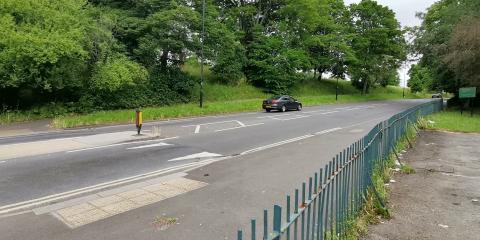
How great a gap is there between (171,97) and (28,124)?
473 inches

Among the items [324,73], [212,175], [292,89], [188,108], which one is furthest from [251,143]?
[324,73]

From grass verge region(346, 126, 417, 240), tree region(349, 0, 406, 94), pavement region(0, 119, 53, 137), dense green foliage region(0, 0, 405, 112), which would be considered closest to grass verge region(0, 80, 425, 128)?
pavement region(0, 119, 53, 137)

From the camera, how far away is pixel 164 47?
1069 inches

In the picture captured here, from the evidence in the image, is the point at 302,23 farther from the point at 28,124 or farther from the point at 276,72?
the point at 28,124

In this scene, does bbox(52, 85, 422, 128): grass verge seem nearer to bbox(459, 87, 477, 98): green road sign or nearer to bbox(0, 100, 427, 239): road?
bbox(0, 100, 427, 239): road

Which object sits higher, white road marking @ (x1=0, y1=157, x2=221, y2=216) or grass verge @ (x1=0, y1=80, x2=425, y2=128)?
grass verge @ (x1=0, y1=80, x2=425, y2=128)

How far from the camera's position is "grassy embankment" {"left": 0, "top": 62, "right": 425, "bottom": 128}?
801 inches

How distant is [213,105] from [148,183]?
69.7 ft

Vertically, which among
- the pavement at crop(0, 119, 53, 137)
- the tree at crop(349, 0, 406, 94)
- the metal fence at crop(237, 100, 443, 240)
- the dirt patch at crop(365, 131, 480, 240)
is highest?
the tree at crop(349, 0, 406, 94)

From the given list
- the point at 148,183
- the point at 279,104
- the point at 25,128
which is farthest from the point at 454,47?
the point at 25,128

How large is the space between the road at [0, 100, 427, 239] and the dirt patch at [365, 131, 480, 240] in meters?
2.25

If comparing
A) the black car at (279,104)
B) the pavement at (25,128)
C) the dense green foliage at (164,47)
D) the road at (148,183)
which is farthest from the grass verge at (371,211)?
the black car at (279,104)

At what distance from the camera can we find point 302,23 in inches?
1822

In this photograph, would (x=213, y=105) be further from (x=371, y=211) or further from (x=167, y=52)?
(x=371, y=211)
